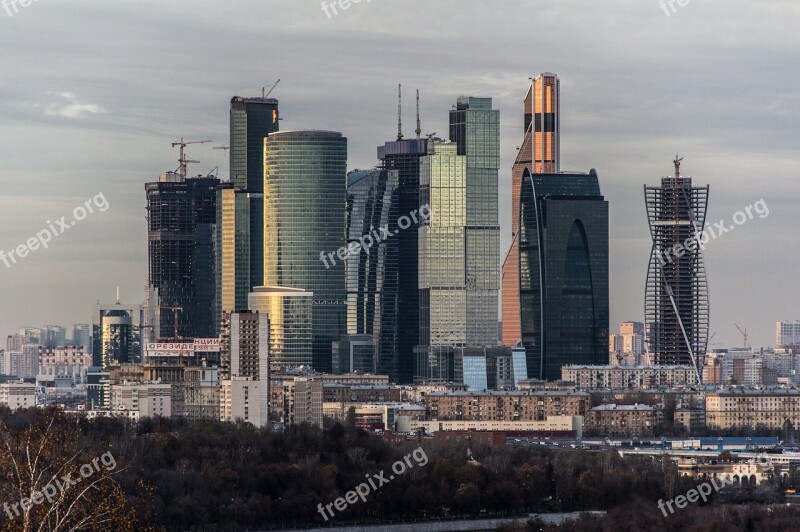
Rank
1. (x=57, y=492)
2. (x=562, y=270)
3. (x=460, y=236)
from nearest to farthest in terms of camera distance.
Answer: (x=57, y=492) → (x=562, y=270) → (x=460, y=236)

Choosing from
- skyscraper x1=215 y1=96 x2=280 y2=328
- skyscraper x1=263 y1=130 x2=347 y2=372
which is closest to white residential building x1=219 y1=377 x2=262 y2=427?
skyscraper x1=263 y1=130 x2=347 y2=372

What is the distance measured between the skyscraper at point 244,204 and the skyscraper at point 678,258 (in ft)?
106

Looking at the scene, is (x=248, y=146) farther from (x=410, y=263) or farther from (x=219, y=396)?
(x=219, y=396)

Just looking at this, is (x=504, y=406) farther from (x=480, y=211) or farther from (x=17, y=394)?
(x=480, y=211)

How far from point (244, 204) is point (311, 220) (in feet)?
40.1

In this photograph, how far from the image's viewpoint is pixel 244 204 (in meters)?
180

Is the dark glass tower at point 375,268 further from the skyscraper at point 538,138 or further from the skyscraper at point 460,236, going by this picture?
the skyscraper at point 538,138

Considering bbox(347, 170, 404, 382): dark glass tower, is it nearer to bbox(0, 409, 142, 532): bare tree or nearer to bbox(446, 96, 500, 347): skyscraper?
bbox(446, 96, 500, 347): skyscraper

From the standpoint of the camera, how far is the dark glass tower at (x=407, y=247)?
176250mm

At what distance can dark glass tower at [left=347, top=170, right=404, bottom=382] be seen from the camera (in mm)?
174375

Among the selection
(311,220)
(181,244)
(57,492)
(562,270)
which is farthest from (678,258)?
(57,492)

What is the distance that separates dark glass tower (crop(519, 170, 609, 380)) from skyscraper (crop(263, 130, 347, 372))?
48.6ft

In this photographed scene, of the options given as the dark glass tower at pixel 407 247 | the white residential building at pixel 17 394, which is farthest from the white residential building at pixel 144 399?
the dark glass tower at pixel 407 247

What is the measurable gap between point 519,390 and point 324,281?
3330cm
